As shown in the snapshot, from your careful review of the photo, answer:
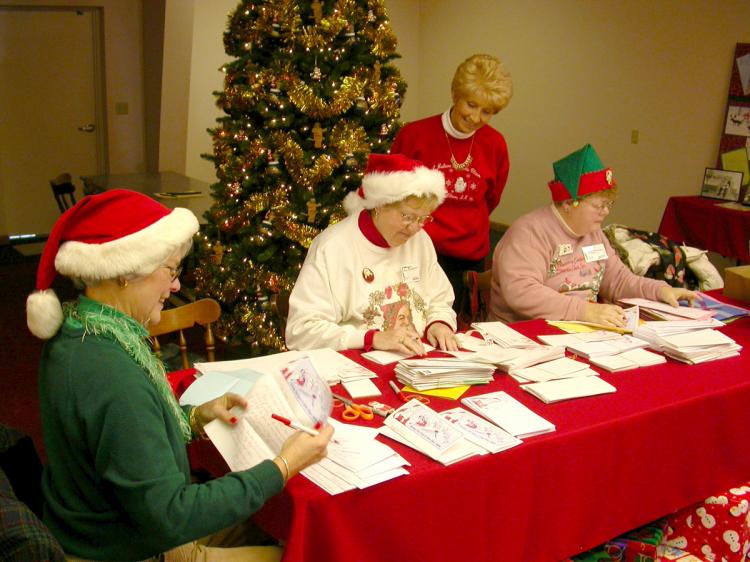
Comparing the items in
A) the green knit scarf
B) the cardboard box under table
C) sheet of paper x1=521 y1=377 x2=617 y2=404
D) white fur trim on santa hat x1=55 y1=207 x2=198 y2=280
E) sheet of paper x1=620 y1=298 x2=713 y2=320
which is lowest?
the cardboard box under table

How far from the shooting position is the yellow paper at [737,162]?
5.43 metres

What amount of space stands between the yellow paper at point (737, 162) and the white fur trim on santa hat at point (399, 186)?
12.8 feet

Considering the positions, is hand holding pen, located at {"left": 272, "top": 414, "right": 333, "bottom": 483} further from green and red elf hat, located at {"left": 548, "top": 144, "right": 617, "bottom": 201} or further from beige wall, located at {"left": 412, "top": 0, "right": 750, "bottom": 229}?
beige wall, located at {"left": 412, "top": 0, "right": 750, "bottom": 229}

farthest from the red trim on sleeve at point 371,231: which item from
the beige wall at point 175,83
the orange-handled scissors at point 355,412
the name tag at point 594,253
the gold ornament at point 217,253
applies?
the beige wall at point 175,83

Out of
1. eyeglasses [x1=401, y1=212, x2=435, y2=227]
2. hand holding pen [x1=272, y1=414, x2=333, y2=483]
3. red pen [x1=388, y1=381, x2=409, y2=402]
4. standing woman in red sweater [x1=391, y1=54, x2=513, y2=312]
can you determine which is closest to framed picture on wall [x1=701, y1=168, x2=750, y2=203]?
standing woman in red sweater [x1=391, y1=54, x2=513, y2=312]

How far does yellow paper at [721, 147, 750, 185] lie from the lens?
5426 millimetres

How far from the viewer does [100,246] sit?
4.62ft

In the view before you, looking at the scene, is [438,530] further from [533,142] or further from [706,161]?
[533,142]

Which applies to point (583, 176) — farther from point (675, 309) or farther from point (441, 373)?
point (441, 373)

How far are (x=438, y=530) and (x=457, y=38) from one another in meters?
7.08

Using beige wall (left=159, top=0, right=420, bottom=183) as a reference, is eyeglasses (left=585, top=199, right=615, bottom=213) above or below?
below

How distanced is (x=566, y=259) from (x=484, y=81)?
90cm

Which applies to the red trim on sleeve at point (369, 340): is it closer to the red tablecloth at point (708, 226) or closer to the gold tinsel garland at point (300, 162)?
the gold tinsel garland at point (300, 162)

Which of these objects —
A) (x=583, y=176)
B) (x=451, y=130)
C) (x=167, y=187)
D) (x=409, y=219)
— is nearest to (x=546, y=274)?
(x=583, y=176)
